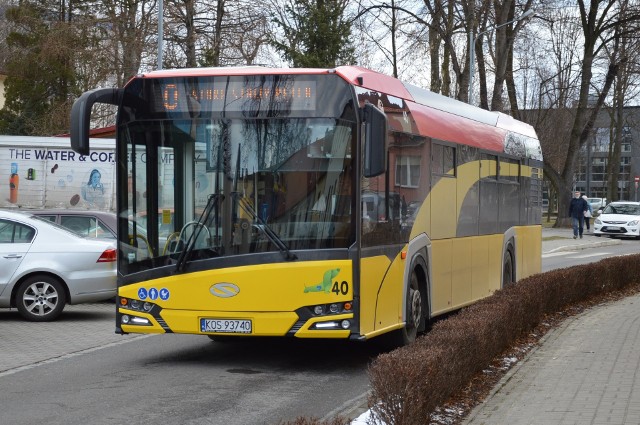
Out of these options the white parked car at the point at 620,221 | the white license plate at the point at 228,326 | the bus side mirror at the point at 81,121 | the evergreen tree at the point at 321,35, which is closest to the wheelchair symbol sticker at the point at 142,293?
the white license plate at the point at 228,326

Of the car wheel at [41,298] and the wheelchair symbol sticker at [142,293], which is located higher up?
the wheelchair symbol sticker at [142,293]

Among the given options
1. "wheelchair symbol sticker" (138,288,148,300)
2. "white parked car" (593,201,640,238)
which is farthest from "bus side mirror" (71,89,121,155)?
"white parked car" (593,201,640,238)

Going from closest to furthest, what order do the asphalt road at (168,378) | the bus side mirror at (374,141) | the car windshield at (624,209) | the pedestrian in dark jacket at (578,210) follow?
the asphalt road at (168,378) → the bus side mirror at (374,141) → the pedestrian in dark jacket at (578,210) → the car windshield at (624,209)

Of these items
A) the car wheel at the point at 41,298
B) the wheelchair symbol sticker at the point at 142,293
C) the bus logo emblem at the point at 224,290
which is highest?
the bus logo emblem at the point at 224,290

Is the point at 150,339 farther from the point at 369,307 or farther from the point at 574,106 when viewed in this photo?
the point at 574,106

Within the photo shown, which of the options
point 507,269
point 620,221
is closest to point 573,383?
point 507,269

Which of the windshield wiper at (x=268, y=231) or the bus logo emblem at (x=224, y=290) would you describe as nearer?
the windshield wiper at (x=268, y=231)

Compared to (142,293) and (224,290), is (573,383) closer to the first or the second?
(224,290)

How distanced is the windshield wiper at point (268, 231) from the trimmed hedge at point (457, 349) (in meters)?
1.48

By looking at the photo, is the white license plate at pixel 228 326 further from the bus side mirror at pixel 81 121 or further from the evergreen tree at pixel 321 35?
the evergreen tree at pixel 321 35

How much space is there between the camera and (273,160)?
1032cm

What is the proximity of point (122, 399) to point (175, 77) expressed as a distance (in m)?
3.24

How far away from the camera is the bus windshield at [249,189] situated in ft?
33.7

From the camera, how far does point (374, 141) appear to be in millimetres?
10039
